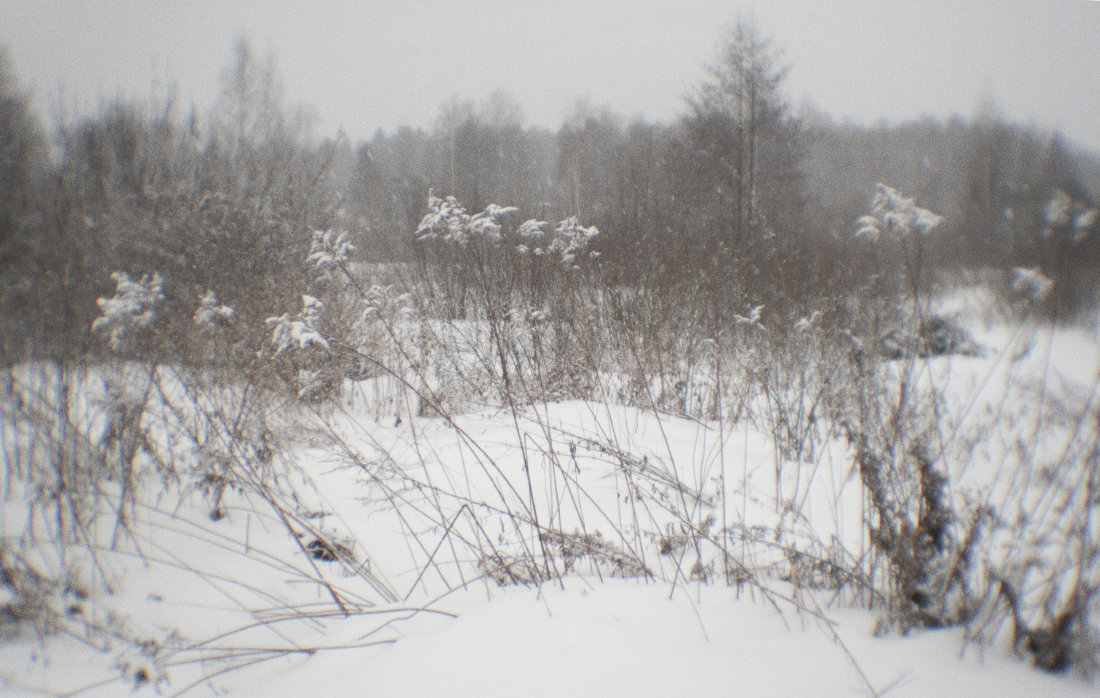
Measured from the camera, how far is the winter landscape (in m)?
1.06

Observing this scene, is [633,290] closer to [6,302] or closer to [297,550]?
[297,550]

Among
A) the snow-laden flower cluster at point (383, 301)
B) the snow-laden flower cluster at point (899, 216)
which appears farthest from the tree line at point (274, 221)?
the snow-laden flower cluster at point (383, 301)

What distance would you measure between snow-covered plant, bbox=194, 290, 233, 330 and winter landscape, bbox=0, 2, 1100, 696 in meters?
0.03

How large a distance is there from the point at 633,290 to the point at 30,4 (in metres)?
4.28

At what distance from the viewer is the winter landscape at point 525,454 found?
41.6 inches

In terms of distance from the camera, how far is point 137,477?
1.98 m

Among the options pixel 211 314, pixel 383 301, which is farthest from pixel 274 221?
pixel 211 314

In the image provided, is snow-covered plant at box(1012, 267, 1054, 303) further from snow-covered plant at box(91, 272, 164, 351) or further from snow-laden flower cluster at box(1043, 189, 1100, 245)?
snow-covered plant at box(91, 272, 164, 351)

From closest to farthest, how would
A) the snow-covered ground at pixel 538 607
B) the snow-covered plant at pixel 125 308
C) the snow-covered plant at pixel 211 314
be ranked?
the snow-covered ground at pixel 538 607, the snow-covered plant at pixel 125 308, the snow-covered plant at pixel 211 314

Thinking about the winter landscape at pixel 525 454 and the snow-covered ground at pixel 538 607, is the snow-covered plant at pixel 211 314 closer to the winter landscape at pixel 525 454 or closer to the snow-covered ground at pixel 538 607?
the winter landscape at pixel 525 454

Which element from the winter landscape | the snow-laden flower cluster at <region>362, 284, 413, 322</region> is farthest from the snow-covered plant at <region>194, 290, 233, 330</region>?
the snow-laden flower cluster at <region>362, 284, 413, 322</region>

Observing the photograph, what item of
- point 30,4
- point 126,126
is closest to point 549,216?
point 126,126

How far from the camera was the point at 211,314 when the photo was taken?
270 cm

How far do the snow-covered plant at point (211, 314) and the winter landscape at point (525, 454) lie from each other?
3 cm
